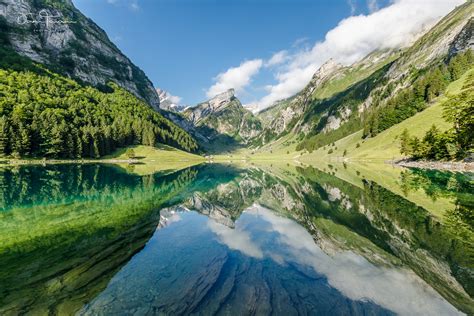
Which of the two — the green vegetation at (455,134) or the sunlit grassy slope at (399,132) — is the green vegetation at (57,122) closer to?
the sunlit grassy slope at (399,132)

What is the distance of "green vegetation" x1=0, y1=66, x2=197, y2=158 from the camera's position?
112 meters

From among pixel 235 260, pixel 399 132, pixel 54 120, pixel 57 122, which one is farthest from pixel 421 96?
pixel 57 122

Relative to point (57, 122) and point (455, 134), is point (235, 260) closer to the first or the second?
point (455, 134)

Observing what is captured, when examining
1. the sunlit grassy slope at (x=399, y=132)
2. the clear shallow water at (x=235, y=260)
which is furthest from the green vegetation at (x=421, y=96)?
the clear shallow water at (x=235, y=260)

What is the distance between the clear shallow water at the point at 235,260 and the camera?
11.1 m

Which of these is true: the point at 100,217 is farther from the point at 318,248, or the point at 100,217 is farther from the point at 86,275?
the point at 318,248

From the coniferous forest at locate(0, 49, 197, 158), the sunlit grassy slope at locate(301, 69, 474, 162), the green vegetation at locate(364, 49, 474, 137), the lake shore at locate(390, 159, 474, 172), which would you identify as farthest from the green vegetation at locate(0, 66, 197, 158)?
the green vegetation at locate(364, 49, 474, 137)

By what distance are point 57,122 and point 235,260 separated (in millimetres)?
152093

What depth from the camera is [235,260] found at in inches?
655

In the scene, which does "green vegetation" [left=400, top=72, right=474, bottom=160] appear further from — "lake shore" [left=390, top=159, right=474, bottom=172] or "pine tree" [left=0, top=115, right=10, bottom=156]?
"pine tree" [left=0, top=115, right=10, bottom=156]

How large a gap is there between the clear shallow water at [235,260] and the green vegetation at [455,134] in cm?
5050

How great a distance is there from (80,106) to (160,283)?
609ft

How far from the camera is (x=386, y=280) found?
1355cm

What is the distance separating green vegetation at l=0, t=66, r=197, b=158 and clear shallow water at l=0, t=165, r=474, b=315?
4011 inches
